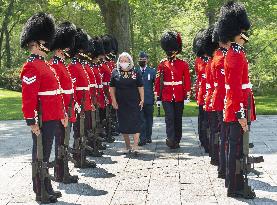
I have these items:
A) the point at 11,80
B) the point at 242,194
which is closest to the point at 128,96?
the point at 242,194

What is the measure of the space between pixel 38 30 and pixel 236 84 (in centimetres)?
250

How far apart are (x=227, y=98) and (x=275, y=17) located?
57.7 feet

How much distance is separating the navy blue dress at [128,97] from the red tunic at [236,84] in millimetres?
3474

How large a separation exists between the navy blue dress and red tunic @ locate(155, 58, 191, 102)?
0.70 meters

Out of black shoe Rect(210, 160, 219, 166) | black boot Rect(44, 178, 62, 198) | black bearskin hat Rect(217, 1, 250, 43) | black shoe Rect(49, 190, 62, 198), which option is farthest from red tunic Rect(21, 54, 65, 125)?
black shoe Rect(210, 160, 219, 166)

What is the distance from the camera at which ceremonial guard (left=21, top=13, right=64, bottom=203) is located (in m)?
6.38

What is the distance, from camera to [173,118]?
10430 mm

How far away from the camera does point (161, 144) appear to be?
11.2 meters

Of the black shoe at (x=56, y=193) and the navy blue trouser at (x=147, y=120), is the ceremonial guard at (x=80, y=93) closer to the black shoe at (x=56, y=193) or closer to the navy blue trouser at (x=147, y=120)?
the black shoe at (x=56, y=193)

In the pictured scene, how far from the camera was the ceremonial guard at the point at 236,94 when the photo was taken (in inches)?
252

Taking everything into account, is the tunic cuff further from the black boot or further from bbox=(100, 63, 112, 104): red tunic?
bbox=(100, 63, 112, 104): red tunic

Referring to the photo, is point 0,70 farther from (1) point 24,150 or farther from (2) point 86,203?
(2) point 86,203

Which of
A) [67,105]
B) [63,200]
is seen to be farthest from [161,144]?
[63,200]

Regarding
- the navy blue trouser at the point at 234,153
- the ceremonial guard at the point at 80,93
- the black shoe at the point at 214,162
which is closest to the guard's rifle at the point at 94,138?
the ceremonial guard at the point at 80,93
